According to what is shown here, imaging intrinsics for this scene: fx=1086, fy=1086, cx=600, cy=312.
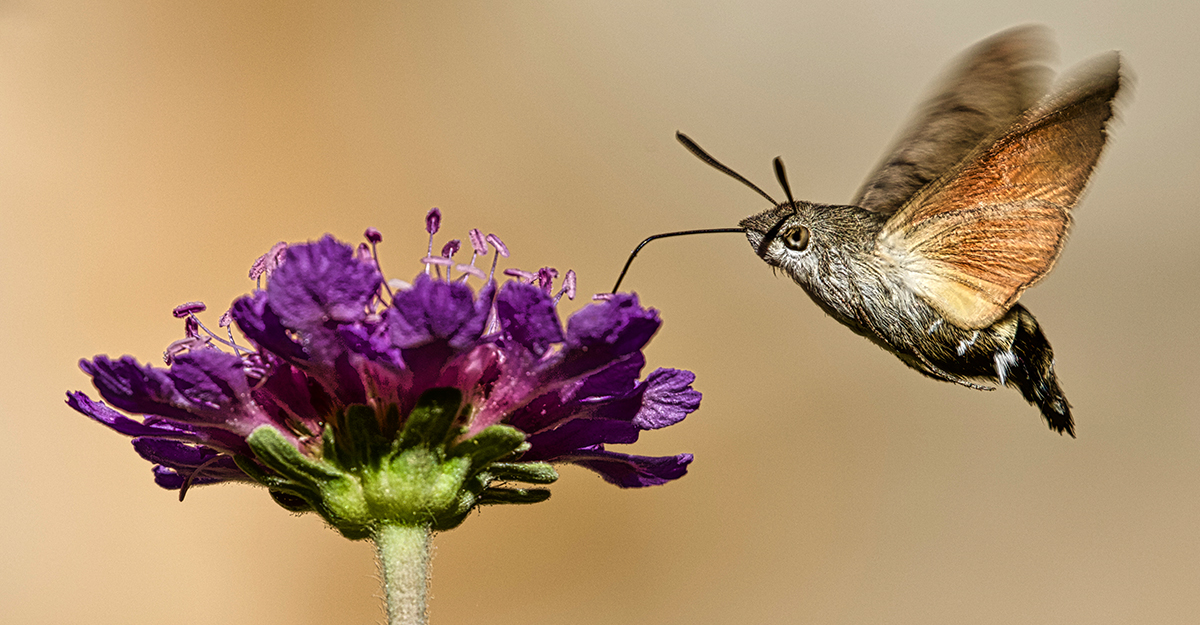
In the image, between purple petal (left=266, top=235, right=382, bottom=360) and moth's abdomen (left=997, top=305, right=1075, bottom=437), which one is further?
moth's abdomen (left=997, top=305, right=1075, bottom=437)

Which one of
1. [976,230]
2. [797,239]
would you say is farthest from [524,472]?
[976,230]

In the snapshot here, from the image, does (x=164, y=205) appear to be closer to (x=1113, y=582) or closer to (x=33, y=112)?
(x=33, y=112)

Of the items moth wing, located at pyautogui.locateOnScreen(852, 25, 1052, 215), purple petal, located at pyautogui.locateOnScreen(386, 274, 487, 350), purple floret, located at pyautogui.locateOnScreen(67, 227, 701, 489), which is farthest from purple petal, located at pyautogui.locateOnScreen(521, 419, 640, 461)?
moth wing, located at pyautogui.locateOnScreen(852, 25, 1052, 215)

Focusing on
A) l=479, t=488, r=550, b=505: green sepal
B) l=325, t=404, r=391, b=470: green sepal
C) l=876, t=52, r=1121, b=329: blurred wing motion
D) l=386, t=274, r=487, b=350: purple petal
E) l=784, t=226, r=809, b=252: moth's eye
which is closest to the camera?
l=386, t=274, r=487, b=350: purple petal

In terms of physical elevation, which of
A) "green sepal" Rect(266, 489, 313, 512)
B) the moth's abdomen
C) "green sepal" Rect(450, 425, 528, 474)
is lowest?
the moth's abdomen

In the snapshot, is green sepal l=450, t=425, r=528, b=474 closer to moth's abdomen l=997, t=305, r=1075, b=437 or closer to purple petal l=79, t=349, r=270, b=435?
purple petal l=79, t=349, r=270, b=435

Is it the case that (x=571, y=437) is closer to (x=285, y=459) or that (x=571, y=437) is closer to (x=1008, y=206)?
(x=285, y=459)

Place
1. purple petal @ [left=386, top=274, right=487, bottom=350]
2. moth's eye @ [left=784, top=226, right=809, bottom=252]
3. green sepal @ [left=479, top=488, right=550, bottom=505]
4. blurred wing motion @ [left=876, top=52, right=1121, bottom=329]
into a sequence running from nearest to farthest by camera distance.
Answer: purple petal @ [left=386, top=274, right=487, bottom=350]
green sepal @ [left=479, top=488, right=550, bottom=505]
blurred wing motion @ [left=876, top=52, right=1121, bottom=329]
moth's eye @ [left=784, top=226, right=809, bottom=252]

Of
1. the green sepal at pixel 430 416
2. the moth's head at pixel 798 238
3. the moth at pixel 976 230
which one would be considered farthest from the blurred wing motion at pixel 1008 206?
the green sepal at pixel 430 416

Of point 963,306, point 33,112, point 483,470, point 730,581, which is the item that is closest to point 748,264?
point 730,581
